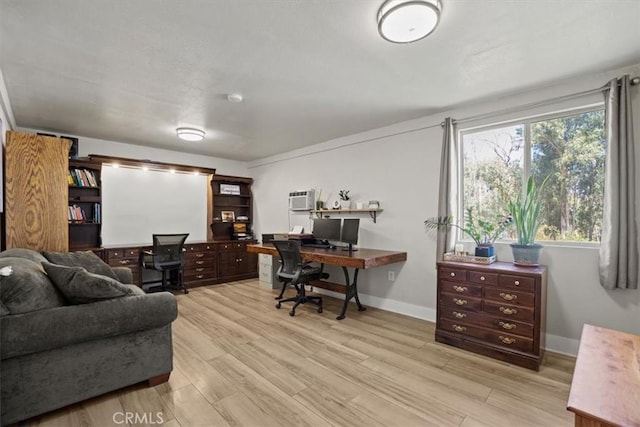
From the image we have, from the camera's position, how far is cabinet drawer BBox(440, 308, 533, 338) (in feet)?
7.99

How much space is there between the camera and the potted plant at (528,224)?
2.67 metres

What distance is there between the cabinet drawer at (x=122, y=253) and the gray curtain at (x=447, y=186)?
173 inches

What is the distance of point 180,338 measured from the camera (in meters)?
2.96

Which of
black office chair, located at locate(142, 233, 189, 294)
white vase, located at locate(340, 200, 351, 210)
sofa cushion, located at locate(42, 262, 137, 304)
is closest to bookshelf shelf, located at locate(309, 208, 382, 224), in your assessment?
white vase, located at locate(340, 200, 351, 210)

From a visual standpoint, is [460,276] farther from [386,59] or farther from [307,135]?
[307,135]

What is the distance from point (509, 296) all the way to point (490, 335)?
15.9 inches

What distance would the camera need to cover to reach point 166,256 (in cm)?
459

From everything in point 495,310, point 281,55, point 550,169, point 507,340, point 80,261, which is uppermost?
point 281,55

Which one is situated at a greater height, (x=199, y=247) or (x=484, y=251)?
(x=484, y=251)

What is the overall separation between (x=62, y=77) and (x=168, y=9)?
5.20 ft

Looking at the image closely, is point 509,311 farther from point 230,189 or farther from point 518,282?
point 230,189

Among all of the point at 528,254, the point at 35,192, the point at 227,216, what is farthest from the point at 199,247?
the point at 528,254

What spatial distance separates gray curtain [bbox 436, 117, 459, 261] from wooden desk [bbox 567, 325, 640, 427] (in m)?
1.69

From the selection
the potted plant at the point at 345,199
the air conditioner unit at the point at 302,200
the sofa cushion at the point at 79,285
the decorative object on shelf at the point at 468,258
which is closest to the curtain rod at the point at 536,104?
the decorative object on shelf at the point at 468,258
